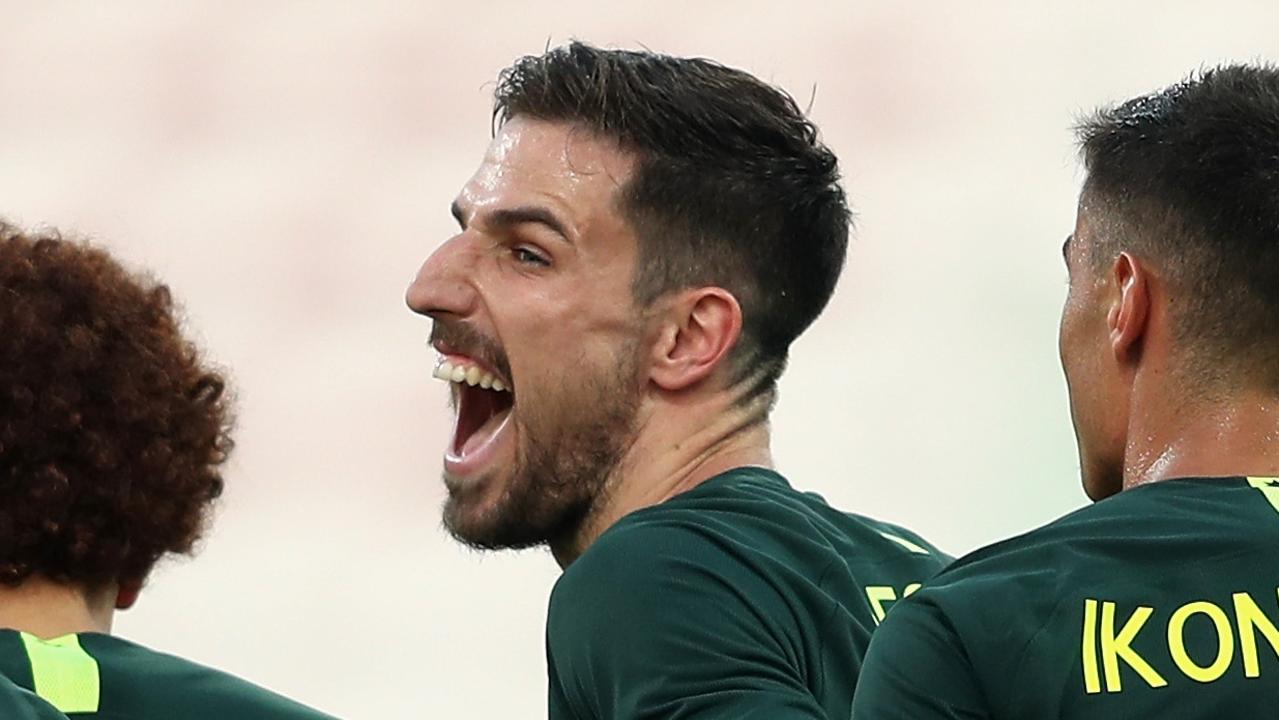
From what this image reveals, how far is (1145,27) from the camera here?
10.7 feet

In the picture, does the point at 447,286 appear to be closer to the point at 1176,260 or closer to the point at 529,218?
the point at 529,218

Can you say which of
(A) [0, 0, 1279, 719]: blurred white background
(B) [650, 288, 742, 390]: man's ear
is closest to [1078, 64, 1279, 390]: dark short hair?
(B) [650, 288, 742, 390]: man's ear

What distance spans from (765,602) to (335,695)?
1968mm

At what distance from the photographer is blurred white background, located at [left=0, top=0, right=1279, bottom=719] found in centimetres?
323

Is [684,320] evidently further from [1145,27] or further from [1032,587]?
[1145,27]

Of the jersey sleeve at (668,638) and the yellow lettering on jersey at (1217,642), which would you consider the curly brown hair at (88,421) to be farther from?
the yellow lettering on jersey at (1217,642)

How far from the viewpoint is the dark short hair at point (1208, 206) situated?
4.19 ft

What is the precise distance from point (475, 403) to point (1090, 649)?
821 mm

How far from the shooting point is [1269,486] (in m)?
1.24

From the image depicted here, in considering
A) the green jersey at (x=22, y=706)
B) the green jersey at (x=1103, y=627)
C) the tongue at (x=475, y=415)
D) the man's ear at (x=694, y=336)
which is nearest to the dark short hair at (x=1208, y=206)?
the green jersey at (x=1103, y=627)

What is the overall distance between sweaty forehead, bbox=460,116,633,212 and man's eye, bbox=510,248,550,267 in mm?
43

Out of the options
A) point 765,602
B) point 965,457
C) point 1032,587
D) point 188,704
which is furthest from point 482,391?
point 965,457

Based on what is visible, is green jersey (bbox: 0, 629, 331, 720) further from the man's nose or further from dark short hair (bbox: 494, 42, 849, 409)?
dark short hair (bbox: 494, 42, 849, 409)

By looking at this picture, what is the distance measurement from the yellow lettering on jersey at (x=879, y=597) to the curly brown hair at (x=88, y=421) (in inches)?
26.7
